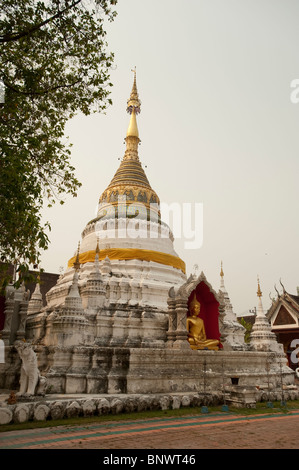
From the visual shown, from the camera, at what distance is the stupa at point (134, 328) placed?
1255 centimetres

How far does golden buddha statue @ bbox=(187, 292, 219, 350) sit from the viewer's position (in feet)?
50.3

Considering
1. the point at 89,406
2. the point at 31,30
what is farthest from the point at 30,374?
the point at 31,30

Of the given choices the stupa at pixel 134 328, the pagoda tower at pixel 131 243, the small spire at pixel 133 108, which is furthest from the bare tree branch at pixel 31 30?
the small spire at pixel 133 108

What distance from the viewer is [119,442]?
6.40 m

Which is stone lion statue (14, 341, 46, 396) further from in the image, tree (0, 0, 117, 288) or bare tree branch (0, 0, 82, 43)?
bare tree branch (0, 0, 82, 43)

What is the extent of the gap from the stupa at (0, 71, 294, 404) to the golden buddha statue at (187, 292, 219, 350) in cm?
4

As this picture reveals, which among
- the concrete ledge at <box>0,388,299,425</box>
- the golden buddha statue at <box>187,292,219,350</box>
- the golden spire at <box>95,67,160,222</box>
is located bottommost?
the concrete ledge at <box>0,388,299,425</box>

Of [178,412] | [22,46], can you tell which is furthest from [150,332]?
[22,46]

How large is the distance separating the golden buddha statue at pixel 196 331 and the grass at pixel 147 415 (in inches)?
150

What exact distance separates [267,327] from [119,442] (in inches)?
579

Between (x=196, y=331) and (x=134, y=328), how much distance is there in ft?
9.04

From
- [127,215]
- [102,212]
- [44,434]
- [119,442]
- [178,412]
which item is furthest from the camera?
[102,212]

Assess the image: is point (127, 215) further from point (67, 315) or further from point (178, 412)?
point (178, 412)

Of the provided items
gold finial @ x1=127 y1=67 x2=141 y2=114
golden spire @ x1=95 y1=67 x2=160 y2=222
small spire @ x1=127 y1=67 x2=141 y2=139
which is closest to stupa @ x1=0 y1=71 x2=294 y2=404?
golden spire @ x1=95 y1=67 x2=160 y2=222
